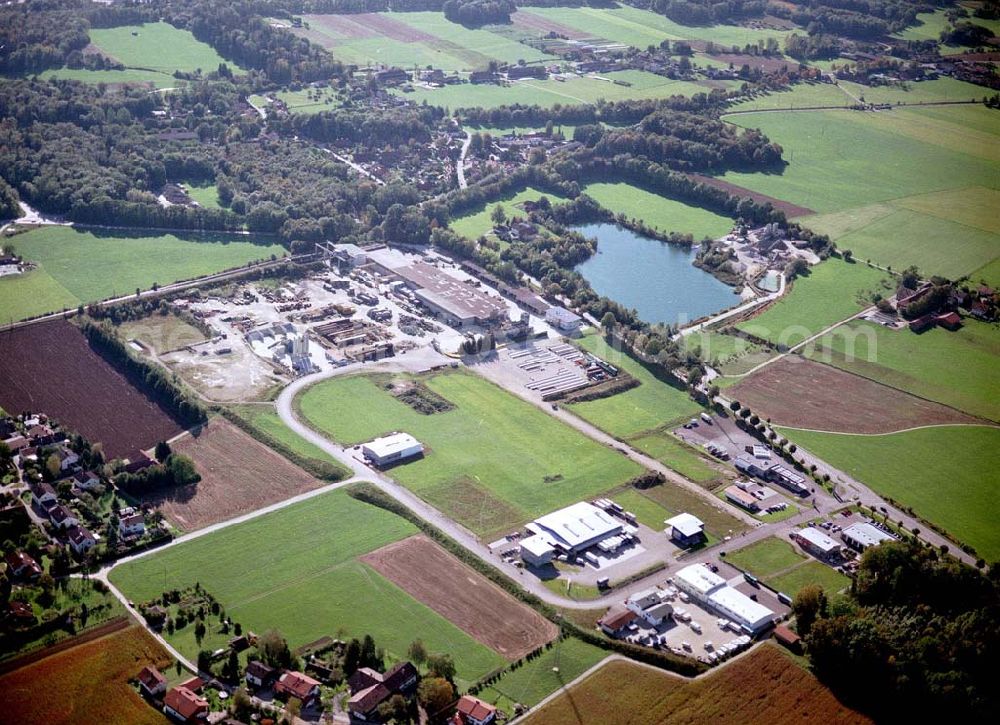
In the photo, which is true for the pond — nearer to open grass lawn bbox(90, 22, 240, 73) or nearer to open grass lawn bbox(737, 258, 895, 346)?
open grass lawn bbox(737, 258, 895, 346)

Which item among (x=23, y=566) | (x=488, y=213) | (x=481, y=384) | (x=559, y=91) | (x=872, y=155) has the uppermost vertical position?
(x=872, y=155)

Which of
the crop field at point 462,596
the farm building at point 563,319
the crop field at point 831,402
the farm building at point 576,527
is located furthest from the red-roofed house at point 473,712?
the farm building at point 563,319

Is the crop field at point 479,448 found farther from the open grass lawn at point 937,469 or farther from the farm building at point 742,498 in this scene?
the open grass lawn at point 937,469

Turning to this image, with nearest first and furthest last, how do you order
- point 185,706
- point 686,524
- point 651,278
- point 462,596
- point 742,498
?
point 185,706, point 462,596, point 686,524, point 742,498, point 651,278

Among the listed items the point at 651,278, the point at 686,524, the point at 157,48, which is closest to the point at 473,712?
the point at 686,524

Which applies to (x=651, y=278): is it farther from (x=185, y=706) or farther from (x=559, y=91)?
(x=185, y=706)

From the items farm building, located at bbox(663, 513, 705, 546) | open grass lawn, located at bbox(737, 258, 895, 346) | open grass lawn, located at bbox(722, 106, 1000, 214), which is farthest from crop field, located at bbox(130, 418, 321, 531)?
open grass lawn, located at bbox(722, 106, 1000, 214)

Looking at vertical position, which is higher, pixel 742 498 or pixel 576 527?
pixel 742 498

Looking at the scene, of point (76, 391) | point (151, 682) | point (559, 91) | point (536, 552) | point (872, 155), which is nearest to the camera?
point (151, 682)
